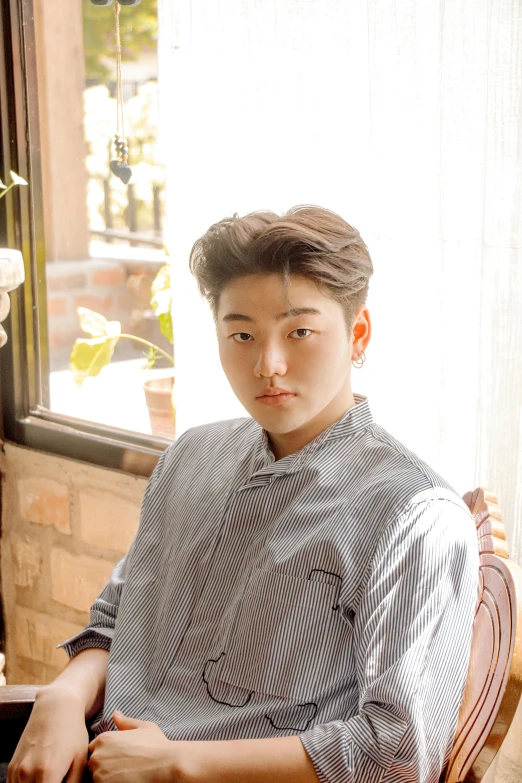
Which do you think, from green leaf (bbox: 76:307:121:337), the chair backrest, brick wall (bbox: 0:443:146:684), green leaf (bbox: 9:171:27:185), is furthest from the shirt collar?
green leaf (bbox: 9:171:27:185)

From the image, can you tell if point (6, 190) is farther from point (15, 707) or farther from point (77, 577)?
point (15, 707)

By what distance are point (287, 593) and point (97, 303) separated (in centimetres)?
151

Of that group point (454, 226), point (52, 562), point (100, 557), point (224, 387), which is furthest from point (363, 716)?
point (52, 562)

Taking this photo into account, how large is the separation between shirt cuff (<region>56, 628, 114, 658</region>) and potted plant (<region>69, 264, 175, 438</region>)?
2.93ft

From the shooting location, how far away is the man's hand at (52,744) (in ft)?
3.74

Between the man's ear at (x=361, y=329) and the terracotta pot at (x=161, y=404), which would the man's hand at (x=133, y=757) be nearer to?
the man's ear at (x=361, y=329)

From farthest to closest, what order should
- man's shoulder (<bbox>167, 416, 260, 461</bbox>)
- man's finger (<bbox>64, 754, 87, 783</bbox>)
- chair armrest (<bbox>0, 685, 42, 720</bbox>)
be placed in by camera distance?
man's shoulder (<bbox>167, 416, 260, 461</bbox>) < chair armrest (<bbox>0, 685, 42, 720</bbox>) < man's finger (<bbox>64, 754, 87, 783</bbox>)

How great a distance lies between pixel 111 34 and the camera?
2244 mm

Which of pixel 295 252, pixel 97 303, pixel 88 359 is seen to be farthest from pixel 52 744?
pixel 97 303

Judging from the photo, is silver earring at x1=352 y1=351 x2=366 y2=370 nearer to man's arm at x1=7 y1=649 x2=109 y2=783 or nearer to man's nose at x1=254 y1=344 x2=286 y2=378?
man's nose at x1=254 y1=344 x2=286 y2=378

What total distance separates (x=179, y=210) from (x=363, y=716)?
3.70 ft

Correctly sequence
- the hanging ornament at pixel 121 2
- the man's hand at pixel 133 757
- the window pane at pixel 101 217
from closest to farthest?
the man's hand at pixel 133 757 → the hanging ornament at pixel 121 2 → the window pane at pixel 101 217

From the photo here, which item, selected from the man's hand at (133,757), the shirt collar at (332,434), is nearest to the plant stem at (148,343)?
the shirt collar at (332,434)

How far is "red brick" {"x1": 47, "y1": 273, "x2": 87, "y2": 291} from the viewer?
251 cm
